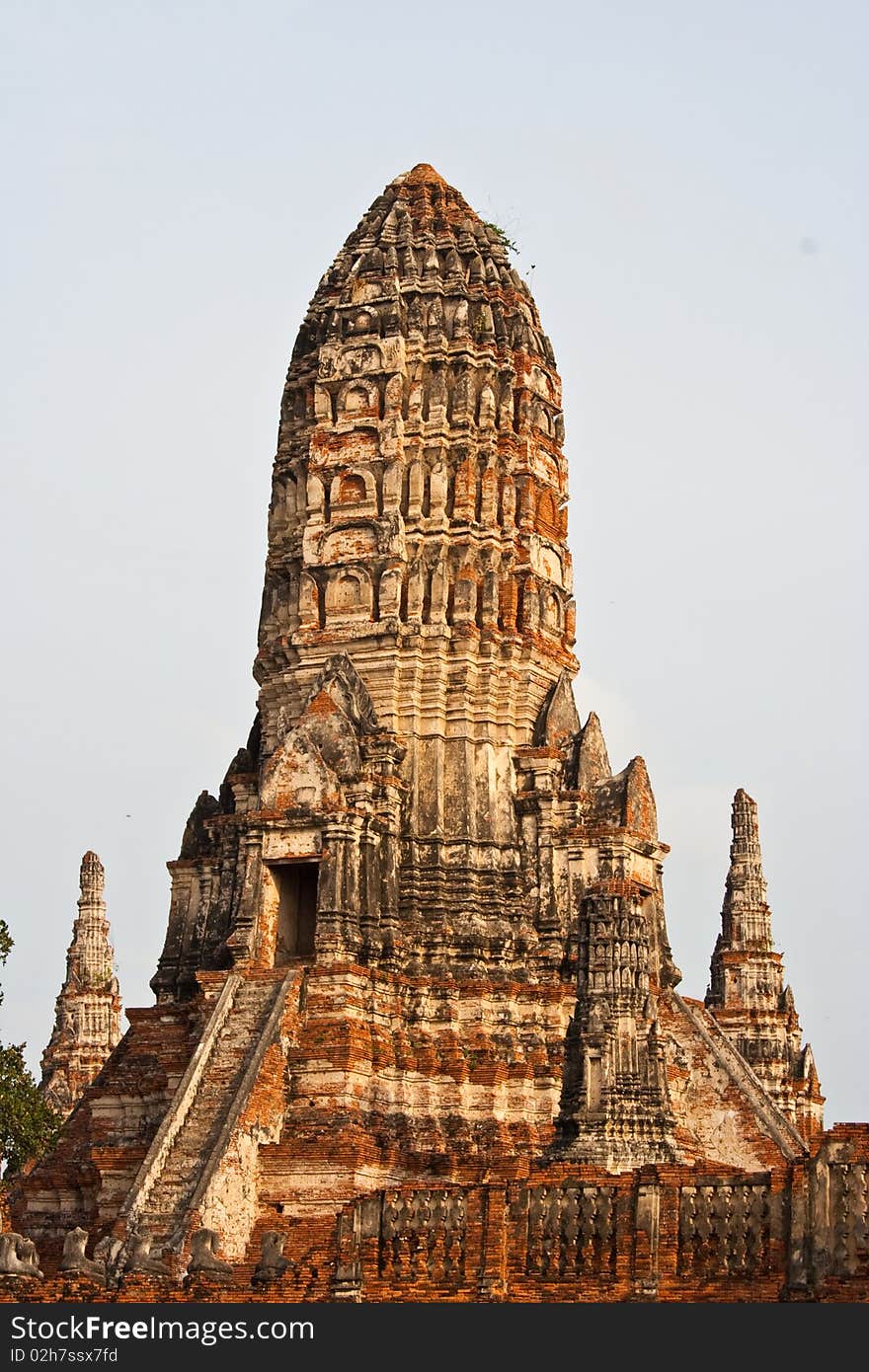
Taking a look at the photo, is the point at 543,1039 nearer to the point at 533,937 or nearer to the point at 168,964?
the point at 533,937

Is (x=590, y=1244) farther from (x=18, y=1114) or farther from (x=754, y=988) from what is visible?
(x=754, y=988)

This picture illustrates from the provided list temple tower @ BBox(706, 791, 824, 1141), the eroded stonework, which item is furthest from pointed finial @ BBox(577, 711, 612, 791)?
temple tower @ BBox(706, 791, 824, 1141)

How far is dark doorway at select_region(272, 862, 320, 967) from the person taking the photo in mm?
34500

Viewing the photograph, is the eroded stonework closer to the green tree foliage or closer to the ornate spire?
the green tree foliage

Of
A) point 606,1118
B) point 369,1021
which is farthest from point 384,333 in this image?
point 606,1118

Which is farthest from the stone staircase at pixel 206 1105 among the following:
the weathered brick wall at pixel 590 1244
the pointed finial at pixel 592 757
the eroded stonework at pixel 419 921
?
the pointed finial at pixel 592 757

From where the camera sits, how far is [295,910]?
34844 mm

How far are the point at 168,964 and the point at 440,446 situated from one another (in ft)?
27.9

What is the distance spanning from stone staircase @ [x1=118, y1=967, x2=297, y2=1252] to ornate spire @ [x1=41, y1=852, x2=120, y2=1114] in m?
16.8

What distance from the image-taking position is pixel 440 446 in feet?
121

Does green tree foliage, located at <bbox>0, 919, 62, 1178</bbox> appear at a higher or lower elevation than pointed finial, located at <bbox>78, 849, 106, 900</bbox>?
lower

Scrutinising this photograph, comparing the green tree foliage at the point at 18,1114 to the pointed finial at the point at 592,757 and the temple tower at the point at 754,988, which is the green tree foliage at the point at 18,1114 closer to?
the pointed finial at the point at 592,757

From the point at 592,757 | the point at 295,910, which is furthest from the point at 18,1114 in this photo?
the point at 592,757

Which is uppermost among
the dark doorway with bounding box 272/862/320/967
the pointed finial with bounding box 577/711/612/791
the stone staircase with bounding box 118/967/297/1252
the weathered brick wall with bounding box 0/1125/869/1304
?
the pointed finial with bounding box 577/711/612/791
